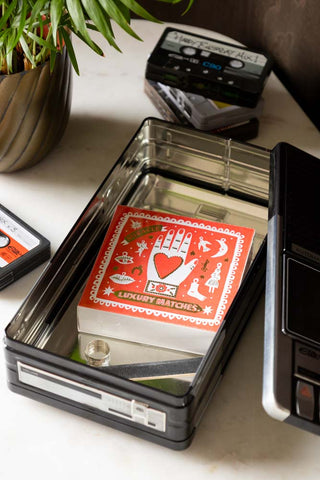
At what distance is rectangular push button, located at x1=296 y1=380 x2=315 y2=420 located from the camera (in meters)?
0.75

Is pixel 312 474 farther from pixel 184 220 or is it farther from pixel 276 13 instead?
pixel 276 13

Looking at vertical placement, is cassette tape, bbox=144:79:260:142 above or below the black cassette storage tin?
above

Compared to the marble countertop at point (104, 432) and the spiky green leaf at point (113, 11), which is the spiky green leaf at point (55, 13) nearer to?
the spiky green leaf at point (113, 11)

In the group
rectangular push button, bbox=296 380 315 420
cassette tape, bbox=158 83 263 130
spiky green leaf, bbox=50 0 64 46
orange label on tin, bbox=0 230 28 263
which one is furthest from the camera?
cassette tape, bbox=158 83 263 130

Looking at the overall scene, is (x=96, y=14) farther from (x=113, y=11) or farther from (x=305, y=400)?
(x=305, y=400)

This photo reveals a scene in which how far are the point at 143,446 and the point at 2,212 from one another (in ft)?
1.21

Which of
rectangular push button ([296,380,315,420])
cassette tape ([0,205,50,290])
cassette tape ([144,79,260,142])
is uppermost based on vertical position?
cassette tape ([144,79,260,142])

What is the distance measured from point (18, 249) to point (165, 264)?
182mm

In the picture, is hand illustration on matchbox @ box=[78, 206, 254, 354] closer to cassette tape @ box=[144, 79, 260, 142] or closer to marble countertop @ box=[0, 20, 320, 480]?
marble countertop @ box=[0, 20, 320, 480]

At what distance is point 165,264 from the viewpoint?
0.96 meters

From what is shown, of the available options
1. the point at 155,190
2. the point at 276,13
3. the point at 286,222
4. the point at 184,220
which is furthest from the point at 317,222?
the point at 276,13

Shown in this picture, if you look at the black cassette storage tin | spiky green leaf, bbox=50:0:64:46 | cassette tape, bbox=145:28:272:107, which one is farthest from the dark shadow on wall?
spiky green leaf, bbox=50:0:64:46

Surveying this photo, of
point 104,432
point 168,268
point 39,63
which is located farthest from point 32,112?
point 104,432

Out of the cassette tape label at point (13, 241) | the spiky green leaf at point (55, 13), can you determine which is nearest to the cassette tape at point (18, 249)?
the cassette tape label at point (13, 241)
